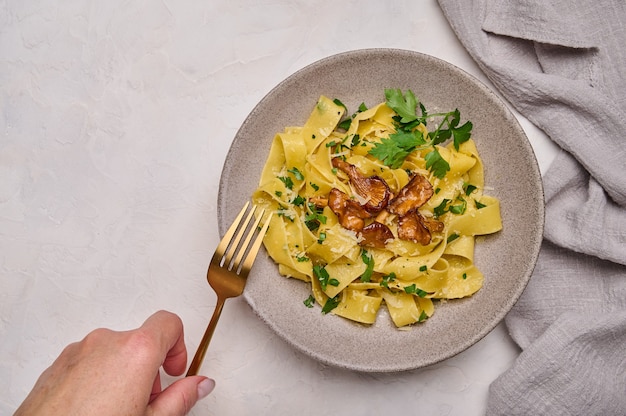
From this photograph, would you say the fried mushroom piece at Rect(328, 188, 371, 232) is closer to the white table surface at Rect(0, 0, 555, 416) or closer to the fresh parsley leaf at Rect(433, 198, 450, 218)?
the fresh parsley leaf at Rect(433, 198, 450, 218)

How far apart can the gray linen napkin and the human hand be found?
187cm

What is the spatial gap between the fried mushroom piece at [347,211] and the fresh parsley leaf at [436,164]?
43 cm

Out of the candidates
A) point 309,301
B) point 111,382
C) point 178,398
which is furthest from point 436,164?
point 111,382

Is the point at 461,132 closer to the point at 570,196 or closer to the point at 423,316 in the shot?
the point at 570,196

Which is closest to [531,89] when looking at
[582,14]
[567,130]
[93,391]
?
[567,130]

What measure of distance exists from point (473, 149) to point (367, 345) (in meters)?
1.24

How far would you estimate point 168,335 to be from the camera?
121 inches

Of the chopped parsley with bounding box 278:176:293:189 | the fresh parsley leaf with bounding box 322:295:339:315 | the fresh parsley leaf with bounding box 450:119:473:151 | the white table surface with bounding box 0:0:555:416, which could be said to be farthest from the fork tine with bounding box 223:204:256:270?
the fresh parsley leaf with bounding box 450:119:473:151

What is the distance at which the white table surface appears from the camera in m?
3.76

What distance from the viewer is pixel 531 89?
145 inches

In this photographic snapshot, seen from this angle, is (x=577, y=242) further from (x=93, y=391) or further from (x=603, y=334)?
(x=93, y=391)

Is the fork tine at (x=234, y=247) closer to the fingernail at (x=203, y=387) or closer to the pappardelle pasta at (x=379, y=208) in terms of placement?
the pappardelle pasta at (x=379, y=208)

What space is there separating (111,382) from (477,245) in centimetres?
209

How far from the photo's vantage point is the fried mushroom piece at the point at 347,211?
138 inches
